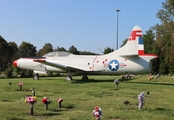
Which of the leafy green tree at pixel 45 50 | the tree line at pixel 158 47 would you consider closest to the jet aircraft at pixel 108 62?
the tree line at pixel 158 47

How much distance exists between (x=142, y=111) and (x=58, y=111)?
2834 mm

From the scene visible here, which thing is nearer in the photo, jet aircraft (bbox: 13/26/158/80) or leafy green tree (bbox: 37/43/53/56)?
jet aircraft (bbox: 13/26/158/80)

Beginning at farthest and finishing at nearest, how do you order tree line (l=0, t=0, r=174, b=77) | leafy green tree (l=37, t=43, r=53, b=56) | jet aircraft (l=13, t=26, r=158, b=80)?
leafy green tree (l=37, t=43, r=53, b=56) < tree line (l=0, t=0, r=174, b=77) < jet aircraft (l=13, t=26, r=158, b=80)

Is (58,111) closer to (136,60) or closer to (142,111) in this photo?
(142,111)

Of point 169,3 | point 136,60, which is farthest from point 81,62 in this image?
point 169,3

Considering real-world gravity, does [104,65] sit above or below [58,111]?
above

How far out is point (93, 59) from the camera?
83.6 ft

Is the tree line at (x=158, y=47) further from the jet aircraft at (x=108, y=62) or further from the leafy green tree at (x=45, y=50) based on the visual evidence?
the jet aircraft at (x=108, y=62)

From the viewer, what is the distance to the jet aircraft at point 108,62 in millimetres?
22844

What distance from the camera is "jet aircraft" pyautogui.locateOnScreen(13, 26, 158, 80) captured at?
74.9ft

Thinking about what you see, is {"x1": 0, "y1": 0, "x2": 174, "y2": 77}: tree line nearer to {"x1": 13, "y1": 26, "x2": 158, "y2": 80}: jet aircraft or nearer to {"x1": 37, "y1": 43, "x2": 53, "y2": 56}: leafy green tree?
{"x1": 37, "y1": 43, "x2": 53, "y2": 56}: leafy green tree

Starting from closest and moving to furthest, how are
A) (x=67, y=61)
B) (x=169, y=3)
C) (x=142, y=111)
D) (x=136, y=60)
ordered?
(x=142, y=111)
(x=136, y=60)
(x=67, y=61)
(x=169, y=3)

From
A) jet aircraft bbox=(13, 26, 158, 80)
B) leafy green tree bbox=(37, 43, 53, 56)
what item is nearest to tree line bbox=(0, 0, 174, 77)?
leafy green tree bbox=(37, 43, 53, 56)

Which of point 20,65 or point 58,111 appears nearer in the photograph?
point 58,111
